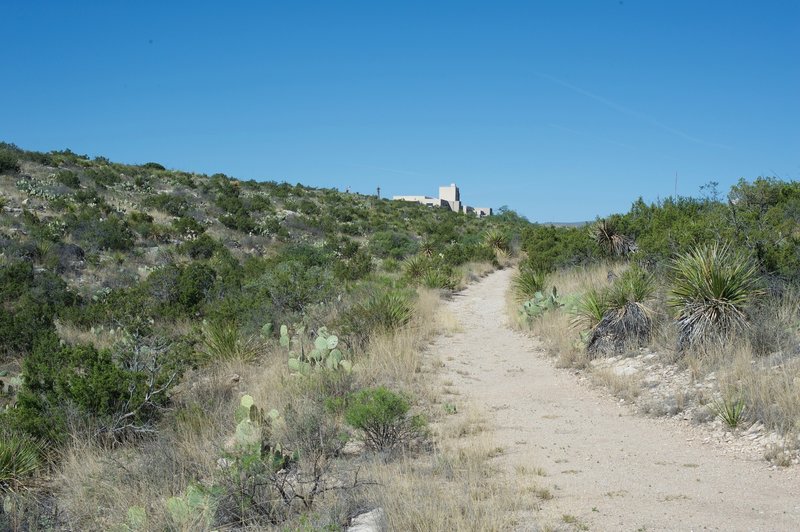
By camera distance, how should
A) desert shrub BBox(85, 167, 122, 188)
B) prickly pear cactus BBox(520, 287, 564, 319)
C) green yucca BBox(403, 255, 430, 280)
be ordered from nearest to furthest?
prickly pear cactus BBox(520, 287, 564, 319) < green yucca BBox(403, 255, 430, 280) < desert shrub BBox(85, 167, 122, 188)

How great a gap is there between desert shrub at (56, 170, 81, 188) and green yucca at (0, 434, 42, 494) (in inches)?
1112

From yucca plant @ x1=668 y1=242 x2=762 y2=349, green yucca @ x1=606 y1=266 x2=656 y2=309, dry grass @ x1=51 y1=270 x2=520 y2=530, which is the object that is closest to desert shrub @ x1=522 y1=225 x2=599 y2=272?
green yucca @ x1=606 y1=266 x2=656 y2=309

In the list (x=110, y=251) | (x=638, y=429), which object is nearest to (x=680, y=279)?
(x=638, y=429)

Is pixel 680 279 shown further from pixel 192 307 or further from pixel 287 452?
pixel 192 307

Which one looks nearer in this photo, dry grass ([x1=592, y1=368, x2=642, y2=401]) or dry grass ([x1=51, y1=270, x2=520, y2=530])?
dry grass ([x1=51, y1=270, x2=520, y2=530])

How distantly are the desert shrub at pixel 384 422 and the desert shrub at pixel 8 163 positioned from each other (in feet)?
102

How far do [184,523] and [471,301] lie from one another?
15158 millimetres

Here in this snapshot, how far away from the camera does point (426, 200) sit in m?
89.6

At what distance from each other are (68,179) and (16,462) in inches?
1147

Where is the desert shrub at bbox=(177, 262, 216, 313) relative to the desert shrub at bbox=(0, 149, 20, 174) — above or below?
below

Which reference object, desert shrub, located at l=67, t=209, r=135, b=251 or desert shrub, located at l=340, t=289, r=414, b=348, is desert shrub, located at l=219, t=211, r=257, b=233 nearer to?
desert shrub, located at l=67, t=209, r=135, b=251

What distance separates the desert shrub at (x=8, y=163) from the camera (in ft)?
101

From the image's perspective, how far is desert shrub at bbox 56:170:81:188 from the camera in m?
31.5

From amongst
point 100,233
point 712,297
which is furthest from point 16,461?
point 100,233
